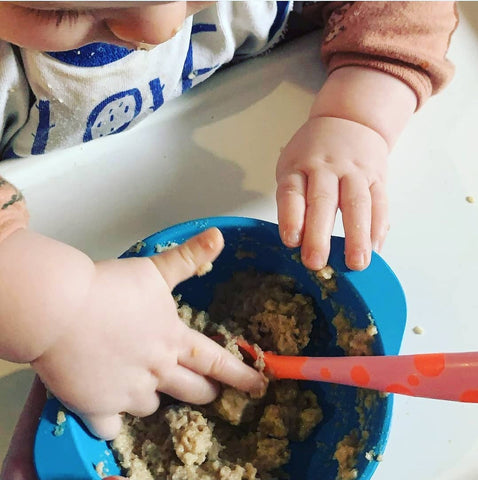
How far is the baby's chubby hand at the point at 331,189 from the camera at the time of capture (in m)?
0.52

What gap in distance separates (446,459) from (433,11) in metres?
0.42

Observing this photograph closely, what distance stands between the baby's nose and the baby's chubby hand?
194mm

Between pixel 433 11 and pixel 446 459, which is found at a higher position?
pixel 433 11

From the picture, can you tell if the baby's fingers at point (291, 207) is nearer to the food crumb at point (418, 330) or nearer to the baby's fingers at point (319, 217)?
the baby's fingers at point (319, 217)

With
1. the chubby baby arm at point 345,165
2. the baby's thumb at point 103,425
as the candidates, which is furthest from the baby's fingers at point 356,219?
the baby's thumb at point 103,425

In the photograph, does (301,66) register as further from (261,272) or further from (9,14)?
(9,14)

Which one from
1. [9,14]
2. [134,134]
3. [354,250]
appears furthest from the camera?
[134,134]

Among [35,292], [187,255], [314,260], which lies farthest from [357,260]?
[35,292]

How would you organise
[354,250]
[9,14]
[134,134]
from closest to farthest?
[9,14], [354,250], [134,134]

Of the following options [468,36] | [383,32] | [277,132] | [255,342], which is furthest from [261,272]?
[468,36]

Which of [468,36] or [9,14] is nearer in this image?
[9,14]

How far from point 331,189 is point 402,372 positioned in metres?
0.17

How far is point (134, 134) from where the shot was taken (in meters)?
0.66

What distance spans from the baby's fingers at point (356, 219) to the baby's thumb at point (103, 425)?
21cm
